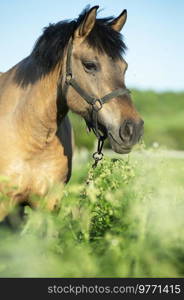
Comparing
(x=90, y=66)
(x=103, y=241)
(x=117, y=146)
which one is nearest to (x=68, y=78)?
(x=90, y=66)

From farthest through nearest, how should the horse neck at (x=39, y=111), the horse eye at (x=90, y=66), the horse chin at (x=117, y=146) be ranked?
the horse neck at (x=39, y=111)
the horse eye at (x=90, y=66)
the horse chin at (x=117, y=146)

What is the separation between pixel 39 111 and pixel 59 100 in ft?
0.82

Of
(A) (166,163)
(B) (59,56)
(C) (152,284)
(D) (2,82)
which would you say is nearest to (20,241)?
(C) (152,284)

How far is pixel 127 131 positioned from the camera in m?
4.26

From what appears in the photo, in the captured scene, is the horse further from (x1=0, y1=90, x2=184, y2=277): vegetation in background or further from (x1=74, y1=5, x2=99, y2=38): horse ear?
(x1=0, y1=90, x2=184, y2=277): vegetation in background

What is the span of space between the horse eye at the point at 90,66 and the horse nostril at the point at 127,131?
0.70 metres

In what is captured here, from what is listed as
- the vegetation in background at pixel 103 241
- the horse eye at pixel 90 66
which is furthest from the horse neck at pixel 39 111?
the vegetation in background at pixel 103 241

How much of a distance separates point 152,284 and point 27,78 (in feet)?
10.7

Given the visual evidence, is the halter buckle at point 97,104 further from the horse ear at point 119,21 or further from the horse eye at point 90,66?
the horse ear at point 119,21

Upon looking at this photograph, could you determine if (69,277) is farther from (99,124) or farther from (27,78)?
(27,78)

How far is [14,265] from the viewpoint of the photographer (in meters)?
2.43

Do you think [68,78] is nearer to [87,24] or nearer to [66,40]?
[66,40]

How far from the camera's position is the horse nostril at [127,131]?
421cm

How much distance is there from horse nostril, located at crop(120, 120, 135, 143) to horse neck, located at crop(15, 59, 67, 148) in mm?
1013
